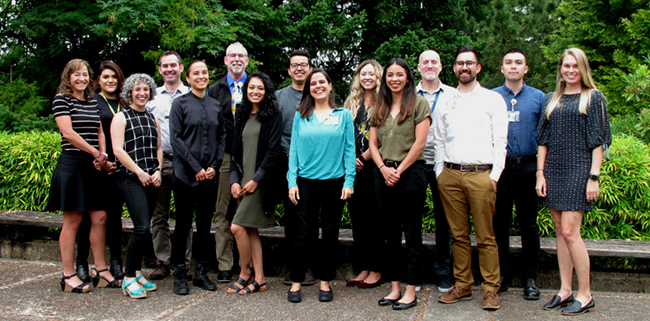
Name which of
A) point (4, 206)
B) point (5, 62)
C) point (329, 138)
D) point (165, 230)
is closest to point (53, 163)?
point (4, 206)

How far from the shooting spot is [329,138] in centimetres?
415

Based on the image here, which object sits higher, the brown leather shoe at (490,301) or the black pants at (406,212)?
the black pants at (406,212)

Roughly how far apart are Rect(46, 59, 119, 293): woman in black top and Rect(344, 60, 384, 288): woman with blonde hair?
2.30m

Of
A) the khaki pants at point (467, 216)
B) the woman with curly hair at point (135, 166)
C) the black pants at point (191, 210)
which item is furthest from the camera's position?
the black pants at point (191, 210)

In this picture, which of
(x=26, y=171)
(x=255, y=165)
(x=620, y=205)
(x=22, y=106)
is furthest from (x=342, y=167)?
(x=22, y=106)

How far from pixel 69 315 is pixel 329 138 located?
251cm

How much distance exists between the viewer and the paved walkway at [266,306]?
3.84 meters

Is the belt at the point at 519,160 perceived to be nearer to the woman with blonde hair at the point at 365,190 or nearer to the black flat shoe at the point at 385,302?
the woman with blonde hair at the point at 365,190

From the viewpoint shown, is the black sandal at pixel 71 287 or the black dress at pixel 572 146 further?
the black sandal at pixel 71 287

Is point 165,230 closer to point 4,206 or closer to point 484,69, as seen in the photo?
point 4,206

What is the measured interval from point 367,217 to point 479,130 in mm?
1294

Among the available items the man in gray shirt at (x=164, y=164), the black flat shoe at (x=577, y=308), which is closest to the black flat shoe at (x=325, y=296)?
the man in gray shirt at (x=164, y=164)

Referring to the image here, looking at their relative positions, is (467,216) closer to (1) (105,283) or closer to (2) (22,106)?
(1) (105,283)

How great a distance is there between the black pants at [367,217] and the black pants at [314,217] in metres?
0.32
